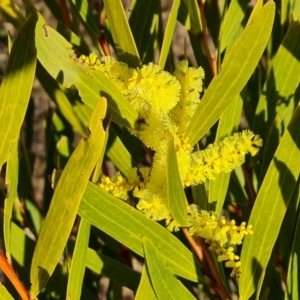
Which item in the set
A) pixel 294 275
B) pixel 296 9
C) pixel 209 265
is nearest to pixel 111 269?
pixel 209 265

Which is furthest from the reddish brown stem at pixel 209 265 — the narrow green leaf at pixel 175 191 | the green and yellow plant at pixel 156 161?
the narrow green leaf at pixel 175 191

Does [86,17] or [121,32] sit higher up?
[86,17]

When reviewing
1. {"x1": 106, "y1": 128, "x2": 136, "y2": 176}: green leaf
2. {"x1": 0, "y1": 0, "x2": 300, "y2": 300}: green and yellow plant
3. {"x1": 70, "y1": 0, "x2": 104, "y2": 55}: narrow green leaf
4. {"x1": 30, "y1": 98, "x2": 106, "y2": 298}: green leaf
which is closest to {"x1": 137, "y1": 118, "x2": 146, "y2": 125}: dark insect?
{"x1": 0, "y1": 0, "x2": 300, "y2": 300}: green and yellow plant

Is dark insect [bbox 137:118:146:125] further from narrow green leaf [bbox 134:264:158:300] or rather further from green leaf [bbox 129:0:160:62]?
green leaf [bbox 129:0:160:62]

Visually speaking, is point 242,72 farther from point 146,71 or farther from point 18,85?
point 18,85

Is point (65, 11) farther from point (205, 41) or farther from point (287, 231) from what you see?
point (287, 231)

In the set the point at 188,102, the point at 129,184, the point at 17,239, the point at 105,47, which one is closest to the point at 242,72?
the point at 188,102
